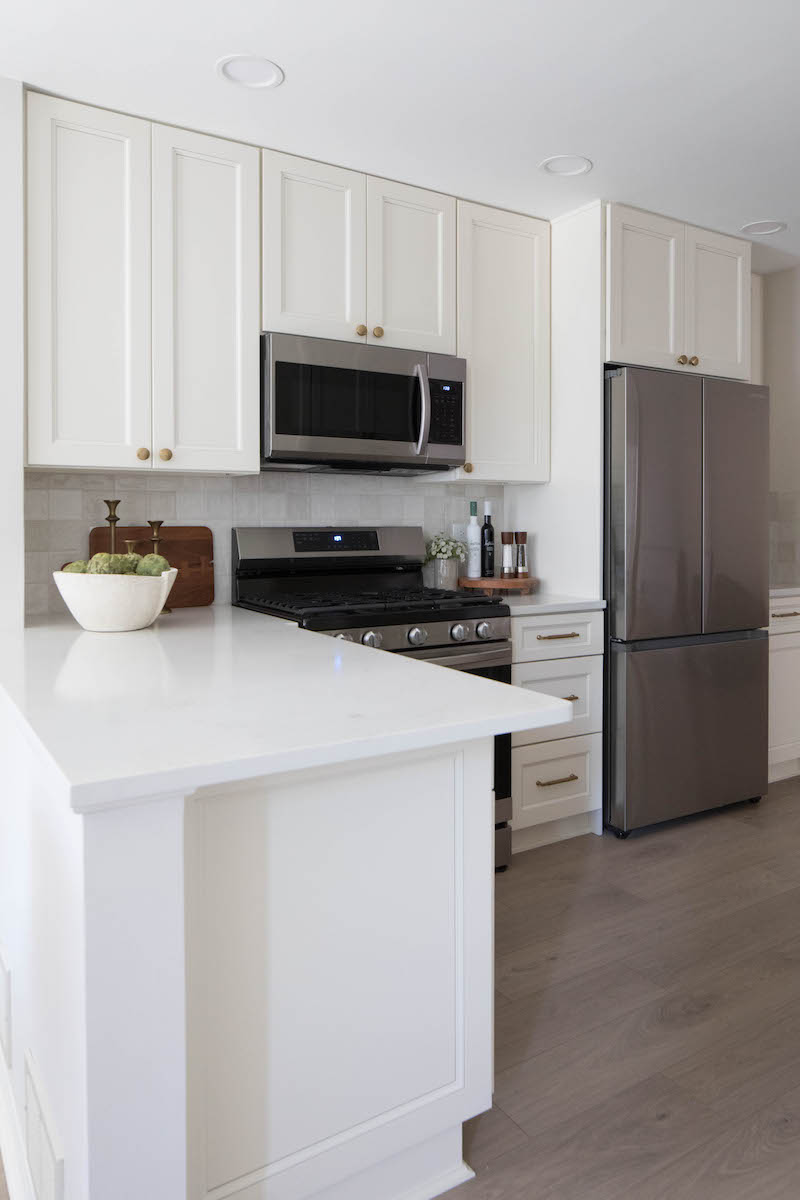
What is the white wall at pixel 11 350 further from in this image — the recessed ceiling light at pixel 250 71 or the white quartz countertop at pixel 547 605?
the white quartz countertop at pixel 547 605

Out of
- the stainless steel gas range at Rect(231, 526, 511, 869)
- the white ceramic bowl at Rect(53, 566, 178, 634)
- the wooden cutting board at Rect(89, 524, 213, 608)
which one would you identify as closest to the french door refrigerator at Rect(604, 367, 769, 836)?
the stainless steel gas range at Rect(231, 526, 511, 869)

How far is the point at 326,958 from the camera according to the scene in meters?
1.29

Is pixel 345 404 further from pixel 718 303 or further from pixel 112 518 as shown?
pixel 718 303

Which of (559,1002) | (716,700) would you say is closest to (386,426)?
(716,700)

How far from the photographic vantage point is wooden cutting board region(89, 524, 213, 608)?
2.90 metres

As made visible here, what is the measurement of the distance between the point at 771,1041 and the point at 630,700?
1381mm

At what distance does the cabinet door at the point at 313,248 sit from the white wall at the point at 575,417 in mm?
880

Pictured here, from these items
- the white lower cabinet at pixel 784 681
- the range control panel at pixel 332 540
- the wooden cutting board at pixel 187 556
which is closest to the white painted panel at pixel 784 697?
the white lower cabinet at pixel 784 681

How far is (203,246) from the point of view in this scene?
2.62 m

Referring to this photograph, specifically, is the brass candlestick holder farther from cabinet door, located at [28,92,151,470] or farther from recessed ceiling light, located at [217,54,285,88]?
Answer: recessed ceiling light, located at [217,54,285,88]

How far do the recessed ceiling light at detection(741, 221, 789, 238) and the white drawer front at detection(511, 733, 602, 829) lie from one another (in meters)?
2.14

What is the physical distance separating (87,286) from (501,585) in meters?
1.82

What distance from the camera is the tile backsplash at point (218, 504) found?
276 cm

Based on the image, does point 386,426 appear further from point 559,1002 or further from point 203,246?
point 559,1002
